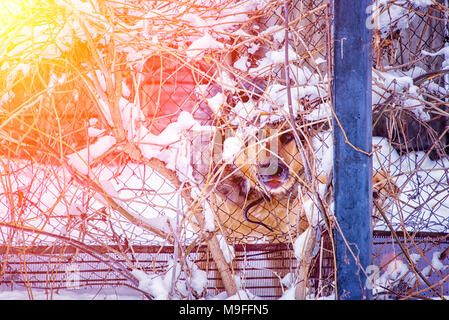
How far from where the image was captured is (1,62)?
151cm

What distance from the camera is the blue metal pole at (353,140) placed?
1.23m

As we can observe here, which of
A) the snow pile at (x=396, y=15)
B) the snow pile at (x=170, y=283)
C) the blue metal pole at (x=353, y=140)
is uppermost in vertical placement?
the snow pile at (x=396, y=15)

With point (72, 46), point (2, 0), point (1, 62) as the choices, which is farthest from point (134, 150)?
point (2, 0)

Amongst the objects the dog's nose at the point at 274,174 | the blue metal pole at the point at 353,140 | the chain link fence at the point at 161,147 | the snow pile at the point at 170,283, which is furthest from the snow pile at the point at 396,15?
the snow pile at the point at 170,283

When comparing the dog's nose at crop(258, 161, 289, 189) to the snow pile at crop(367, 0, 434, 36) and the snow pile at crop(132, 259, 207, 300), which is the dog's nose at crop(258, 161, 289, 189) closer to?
the snow pile at crop(132, 259, 207, 300)

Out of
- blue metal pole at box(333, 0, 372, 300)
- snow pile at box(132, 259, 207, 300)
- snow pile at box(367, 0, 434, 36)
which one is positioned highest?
snow pile at box(367, 0, 434, 36)

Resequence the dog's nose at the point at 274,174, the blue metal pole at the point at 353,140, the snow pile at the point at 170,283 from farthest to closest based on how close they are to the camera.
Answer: the dog's nose at the point at 274,174
the snow pile at the point at 170,283
the blue metal pole at the point at 353,140

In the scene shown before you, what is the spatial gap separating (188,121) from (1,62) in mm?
835

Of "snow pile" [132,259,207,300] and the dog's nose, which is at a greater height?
the dog's nose

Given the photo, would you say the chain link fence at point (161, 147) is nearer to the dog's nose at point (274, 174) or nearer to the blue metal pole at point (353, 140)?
the blue metal pole at point (353, 140)

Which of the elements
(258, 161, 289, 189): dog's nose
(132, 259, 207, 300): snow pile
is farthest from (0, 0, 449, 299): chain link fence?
(258, 161, 289, 189): dog's nose

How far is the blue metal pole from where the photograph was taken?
4.03 feet

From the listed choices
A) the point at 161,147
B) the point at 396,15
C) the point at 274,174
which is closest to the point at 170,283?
the point at 161,147
